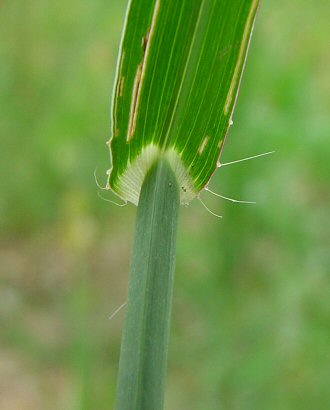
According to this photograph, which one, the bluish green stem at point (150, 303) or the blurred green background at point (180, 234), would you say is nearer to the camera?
the bluish green stem at point (150, 303)

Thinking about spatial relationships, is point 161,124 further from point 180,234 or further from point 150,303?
point 180,234

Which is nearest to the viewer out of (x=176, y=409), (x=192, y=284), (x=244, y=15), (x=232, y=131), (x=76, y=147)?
(x=244, y=15)

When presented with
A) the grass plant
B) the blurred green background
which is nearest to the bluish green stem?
the grass plant

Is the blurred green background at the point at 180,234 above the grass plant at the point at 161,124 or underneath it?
above

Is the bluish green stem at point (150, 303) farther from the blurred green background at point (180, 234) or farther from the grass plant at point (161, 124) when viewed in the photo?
the blurred green background at point (180, 234)

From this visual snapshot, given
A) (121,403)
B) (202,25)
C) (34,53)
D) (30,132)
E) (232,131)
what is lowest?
(121,403)

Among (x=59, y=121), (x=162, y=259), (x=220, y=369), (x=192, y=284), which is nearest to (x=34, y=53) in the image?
(x=59, y=121)

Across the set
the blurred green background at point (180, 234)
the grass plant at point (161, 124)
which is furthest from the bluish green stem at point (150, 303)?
the blurred green background at point (180, 234)

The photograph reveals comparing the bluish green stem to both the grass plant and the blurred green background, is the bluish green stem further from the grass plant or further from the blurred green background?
the blurred green background

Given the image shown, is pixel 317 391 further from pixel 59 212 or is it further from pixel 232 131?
pixel 59 212
